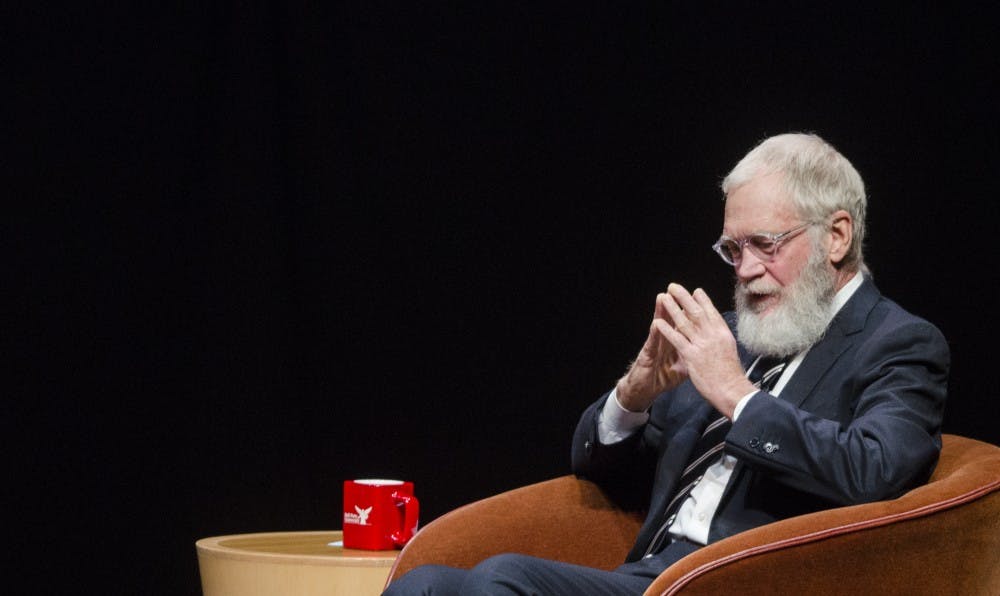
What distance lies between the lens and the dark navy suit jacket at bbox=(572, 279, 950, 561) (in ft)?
6.05

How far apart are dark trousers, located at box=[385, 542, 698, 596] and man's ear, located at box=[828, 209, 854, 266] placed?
64cm

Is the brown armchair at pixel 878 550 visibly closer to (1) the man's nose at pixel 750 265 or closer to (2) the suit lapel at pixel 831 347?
(2) the suit lapel at pixel 831 347

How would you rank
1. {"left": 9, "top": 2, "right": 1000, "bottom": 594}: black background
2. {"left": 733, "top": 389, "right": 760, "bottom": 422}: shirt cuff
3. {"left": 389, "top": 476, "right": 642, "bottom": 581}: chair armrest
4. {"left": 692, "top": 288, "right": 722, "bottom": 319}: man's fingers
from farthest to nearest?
{"left": 9, "top": 2, "right": 1000, "bottom": 594}: black background → {"left": 389, "top": 476, "right": 642, "bottom": 581}: chair armrest → {"left": 692, "top": 288, "right": 722, "bottom": 319}: man's fingers → {"left": 733, "top": 389, "right": 760, "bottom": 422}: shirt cuff

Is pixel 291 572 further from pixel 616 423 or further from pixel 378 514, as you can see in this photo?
pixel 616 423

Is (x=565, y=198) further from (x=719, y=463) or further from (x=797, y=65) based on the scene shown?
(x=719, y=463)

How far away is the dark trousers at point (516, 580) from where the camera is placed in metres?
1.82

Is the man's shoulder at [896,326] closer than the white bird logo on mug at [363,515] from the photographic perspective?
Yes

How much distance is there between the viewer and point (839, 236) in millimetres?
2209

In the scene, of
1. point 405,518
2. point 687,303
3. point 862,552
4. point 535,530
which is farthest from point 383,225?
point 862,552

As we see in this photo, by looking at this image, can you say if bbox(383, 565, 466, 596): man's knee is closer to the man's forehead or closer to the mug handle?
the mug handle

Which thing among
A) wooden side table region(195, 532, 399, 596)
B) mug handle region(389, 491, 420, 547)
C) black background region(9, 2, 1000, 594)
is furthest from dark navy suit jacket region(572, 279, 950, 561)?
black background region(9, 2, 1000, 594)

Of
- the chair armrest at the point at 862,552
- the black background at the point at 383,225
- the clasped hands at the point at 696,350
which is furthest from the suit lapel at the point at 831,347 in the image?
the black background at the point at 383,225

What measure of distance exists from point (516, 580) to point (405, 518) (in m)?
0.62

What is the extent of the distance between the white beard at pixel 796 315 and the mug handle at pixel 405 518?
2.36 feet
